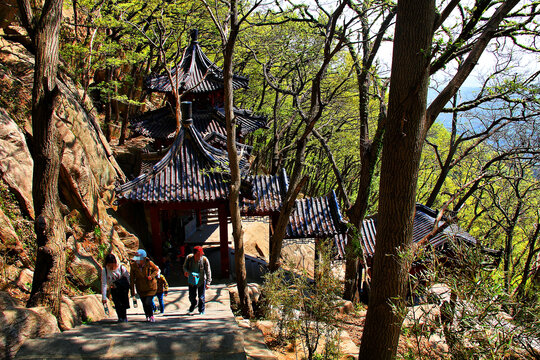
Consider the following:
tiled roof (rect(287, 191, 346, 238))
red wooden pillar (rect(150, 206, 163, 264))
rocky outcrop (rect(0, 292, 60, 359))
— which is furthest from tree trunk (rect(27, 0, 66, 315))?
tiled roof (rect(287, 191, 346, 238))

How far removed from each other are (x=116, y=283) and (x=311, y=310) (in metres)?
3.28

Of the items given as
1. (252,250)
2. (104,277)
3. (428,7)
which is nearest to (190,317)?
(104,277)

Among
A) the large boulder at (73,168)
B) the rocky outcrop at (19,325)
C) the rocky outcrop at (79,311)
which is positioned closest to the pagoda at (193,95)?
the large boulder at (73,168)

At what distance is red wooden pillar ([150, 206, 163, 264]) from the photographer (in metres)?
10.6

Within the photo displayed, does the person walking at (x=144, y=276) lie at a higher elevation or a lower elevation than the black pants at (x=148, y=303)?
higher

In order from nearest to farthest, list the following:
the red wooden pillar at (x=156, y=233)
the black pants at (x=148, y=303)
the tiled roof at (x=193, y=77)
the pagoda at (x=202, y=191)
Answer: the black pants at (x=148, y=303)
the pagoda at (x=202, y=191)
the red wooden pillar at (x=156, y=233)
the tiled roof at (x=193, y=77)

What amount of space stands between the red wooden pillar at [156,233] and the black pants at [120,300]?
14.4 feet

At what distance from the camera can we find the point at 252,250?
16594 mm

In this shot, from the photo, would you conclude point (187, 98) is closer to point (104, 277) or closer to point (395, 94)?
point (104, 277)

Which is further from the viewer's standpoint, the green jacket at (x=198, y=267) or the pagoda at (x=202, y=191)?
the pagoda at (x=202, y=191)

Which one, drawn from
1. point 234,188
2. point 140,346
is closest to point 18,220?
point 234,188

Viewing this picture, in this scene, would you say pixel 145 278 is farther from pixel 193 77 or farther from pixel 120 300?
pixel 193 77

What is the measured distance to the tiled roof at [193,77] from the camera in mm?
15562

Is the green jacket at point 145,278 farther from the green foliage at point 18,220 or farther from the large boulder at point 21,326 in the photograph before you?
the green foliage at point 18,220
